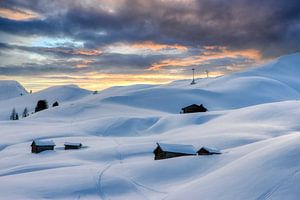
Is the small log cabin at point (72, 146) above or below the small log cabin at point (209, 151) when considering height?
above

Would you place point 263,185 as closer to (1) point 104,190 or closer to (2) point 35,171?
(1) point 104,190

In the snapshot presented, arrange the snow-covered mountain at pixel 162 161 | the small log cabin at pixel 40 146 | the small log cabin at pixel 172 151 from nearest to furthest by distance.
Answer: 1. the snow-covered mountain at pixel 162 161
2. the small log cabin at pixel 172 151
3. the small log cabin at pixel 40 146

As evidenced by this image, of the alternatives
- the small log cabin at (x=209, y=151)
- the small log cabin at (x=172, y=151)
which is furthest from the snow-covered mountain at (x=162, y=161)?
the small log cabin at (x=172, y=151)

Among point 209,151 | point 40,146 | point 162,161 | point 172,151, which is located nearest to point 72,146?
point 40,146

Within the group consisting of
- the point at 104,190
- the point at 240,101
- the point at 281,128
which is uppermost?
the point at 240,101

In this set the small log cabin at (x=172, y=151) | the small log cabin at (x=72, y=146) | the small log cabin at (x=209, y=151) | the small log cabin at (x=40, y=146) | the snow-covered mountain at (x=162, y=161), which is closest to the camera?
the snow-covered mountain at (x=162, y=161)

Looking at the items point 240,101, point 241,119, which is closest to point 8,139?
point 241,119

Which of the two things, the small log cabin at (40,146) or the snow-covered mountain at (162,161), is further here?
the small log cabin at (40,146)

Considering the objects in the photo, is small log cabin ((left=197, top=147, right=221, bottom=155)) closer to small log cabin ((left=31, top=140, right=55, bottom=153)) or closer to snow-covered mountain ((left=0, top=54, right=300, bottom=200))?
snow-covered mountain ((left=0, top=54, right=300, bottom=200))

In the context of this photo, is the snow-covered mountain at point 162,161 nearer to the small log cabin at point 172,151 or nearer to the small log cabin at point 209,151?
the small log cabin at point 209,151

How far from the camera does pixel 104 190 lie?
99.9 feet

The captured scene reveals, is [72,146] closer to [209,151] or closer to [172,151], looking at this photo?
[172,151]

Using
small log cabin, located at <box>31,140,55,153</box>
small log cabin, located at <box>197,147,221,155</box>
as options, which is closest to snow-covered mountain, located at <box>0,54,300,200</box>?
small log cabin, located at <box>197,147,221,155</box>

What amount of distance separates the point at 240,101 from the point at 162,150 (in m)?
115
